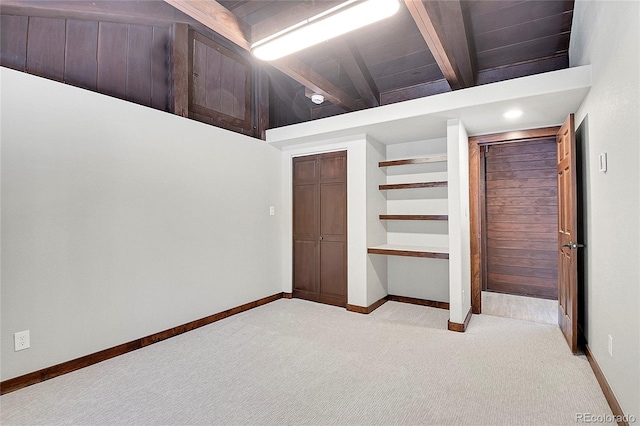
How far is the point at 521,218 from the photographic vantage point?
4727 mm

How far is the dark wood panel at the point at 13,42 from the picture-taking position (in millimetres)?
2602

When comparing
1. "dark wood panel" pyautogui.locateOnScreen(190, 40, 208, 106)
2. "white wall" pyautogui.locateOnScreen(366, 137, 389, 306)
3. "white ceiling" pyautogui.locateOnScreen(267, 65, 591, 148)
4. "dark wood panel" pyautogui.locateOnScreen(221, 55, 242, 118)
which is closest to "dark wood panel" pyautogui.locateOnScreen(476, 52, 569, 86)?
"white ceiling" pyautogui.locateOnScreen(267, 65, 591, 148)

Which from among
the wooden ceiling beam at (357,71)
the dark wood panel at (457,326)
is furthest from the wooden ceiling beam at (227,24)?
the dark wood panel at (457,326)

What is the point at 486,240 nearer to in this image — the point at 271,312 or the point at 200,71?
the point at 271,312

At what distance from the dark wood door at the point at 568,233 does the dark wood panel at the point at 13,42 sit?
4.63m

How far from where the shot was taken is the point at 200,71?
370 centimetres

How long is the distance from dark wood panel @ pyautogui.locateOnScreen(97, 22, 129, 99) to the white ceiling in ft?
5.67

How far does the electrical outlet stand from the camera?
222 centimetres

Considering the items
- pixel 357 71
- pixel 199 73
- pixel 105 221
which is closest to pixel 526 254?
pixel 357 71

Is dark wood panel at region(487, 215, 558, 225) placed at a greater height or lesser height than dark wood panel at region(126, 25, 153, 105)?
lesser

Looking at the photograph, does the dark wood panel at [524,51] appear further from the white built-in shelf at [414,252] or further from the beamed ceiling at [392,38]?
the white built-in shelf at [414,252]

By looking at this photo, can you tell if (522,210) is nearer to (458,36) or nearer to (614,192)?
(458,36)

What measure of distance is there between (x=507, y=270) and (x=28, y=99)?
18.8 feet

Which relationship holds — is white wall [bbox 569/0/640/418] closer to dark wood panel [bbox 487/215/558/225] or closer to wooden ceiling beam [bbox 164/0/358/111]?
dark wood panel [bbox 487/215/558/225]
